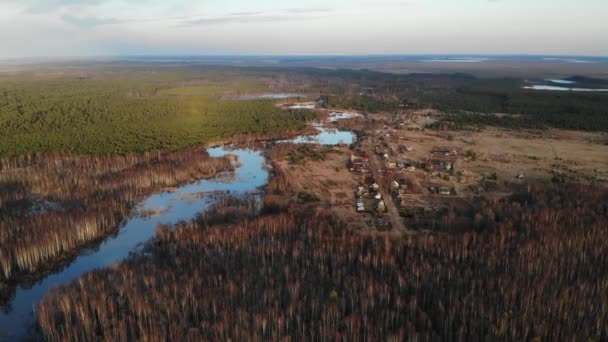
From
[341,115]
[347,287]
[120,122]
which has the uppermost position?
[120,122]

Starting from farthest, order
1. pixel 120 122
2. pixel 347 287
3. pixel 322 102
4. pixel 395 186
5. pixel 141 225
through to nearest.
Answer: pixel 322 102 → pixel 120 122 → pixel 395 186 → pixel 141 225 → pixel 347 287

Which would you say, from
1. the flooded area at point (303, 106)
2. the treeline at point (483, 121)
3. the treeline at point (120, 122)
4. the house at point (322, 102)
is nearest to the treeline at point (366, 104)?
the house at point (322, 102)

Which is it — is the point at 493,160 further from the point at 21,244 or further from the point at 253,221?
the point at 21,244

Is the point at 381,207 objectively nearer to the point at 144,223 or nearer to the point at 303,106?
the point at 144,223

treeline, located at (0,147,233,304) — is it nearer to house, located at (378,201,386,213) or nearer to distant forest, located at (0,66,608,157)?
distant forest, located at (0,66,608,157)

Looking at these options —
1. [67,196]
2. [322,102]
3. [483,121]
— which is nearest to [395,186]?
[67,196]

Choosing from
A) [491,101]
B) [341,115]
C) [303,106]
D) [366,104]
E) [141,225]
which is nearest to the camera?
[141,225]
